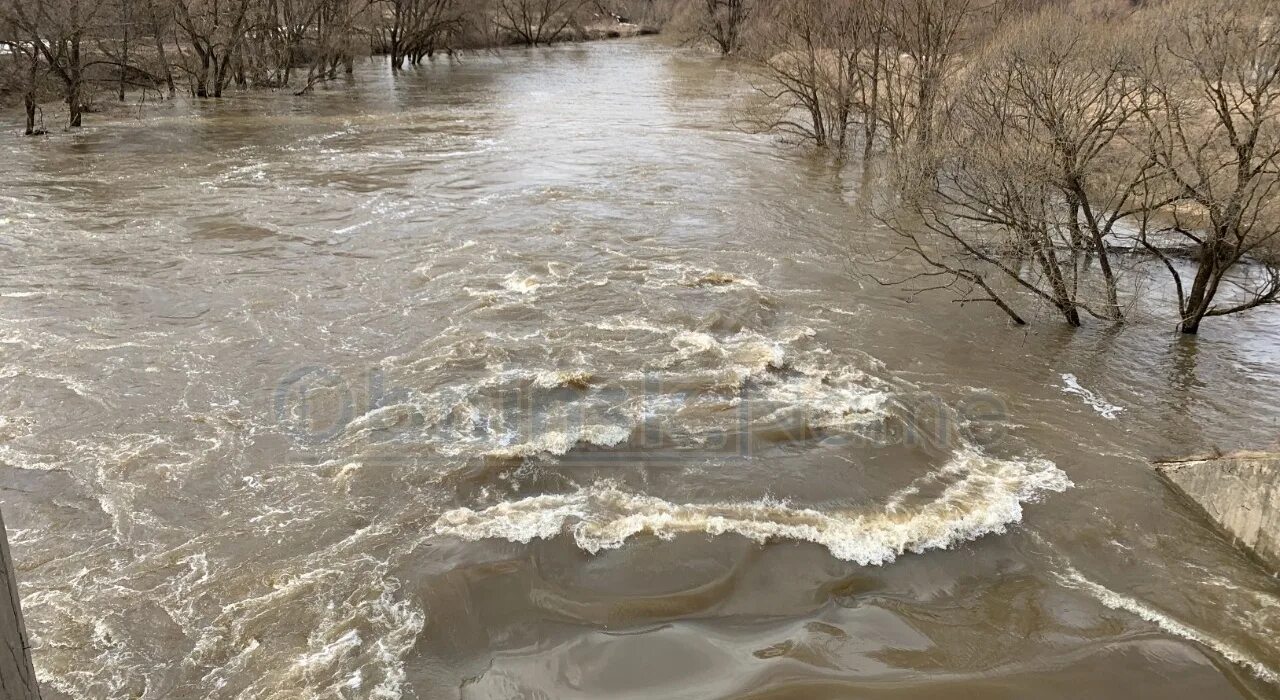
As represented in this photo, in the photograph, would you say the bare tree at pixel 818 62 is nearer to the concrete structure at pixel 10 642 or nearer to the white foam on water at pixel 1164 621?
the white foam on water at pixel 1164 621

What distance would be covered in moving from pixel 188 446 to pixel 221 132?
16751 millimetres

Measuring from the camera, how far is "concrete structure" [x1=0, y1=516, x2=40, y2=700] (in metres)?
1.75

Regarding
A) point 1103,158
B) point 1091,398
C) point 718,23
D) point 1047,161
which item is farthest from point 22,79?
point 718,23

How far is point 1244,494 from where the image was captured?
6.18 meters

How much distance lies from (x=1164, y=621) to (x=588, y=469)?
13.5ft

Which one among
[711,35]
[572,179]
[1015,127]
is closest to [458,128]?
[572,179]

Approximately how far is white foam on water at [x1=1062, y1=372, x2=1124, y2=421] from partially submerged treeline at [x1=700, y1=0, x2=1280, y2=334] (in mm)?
1352

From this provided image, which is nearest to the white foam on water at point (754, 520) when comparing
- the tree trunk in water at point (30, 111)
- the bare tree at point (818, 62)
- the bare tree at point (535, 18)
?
the bare tree at point (818, 62)

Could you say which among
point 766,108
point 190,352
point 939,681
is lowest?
point 939,681

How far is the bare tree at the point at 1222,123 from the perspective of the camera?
835 centimetres

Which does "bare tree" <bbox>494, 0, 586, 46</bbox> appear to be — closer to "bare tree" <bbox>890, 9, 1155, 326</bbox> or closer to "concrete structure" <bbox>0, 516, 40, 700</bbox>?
"bare tree" <bbox>890, 9, 1155, 326</bbox>

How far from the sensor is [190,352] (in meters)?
8.85

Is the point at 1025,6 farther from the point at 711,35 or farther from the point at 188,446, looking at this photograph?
the point at 711,35

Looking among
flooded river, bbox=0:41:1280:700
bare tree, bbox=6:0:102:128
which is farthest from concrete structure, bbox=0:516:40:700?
bare tree, bbox=6:0:102:128
